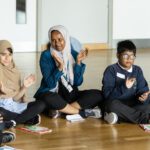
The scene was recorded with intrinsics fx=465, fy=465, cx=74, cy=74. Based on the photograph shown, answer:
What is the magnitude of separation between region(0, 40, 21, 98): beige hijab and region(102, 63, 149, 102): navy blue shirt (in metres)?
0.72

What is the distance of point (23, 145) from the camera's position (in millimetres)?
3049

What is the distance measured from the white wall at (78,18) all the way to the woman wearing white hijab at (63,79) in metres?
4.22

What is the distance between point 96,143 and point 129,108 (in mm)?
650

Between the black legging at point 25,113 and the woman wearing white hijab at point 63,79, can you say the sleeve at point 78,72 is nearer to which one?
the woman wearing white hijab at point 63,79

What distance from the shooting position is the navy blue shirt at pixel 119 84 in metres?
3.76

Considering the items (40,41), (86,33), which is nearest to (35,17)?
(40,41)

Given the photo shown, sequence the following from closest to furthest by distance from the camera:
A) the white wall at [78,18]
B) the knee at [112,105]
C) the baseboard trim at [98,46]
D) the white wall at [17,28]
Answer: the knee at [112,105]
the white wall at [17,28]
the white wall at [78,18]
the baseboard trim at [98,46]

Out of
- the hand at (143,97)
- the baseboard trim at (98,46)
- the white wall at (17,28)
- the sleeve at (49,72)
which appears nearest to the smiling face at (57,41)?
the sleeve at (49,72)

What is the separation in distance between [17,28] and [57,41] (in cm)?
429

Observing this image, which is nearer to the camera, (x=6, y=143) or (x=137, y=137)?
(x=6, y=143)

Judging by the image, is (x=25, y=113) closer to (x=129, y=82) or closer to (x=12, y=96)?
(x=12, y=96)

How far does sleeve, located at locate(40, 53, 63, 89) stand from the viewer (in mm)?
3812

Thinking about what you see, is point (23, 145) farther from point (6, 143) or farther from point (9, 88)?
point (9, 88)

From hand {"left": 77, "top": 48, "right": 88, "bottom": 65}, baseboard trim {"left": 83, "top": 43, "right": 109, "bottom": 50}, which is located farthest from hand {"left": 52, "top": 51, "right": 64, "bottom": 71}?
baseboard trim {"left": 83, "top": 43, "right": 109, "bottom": 50}
